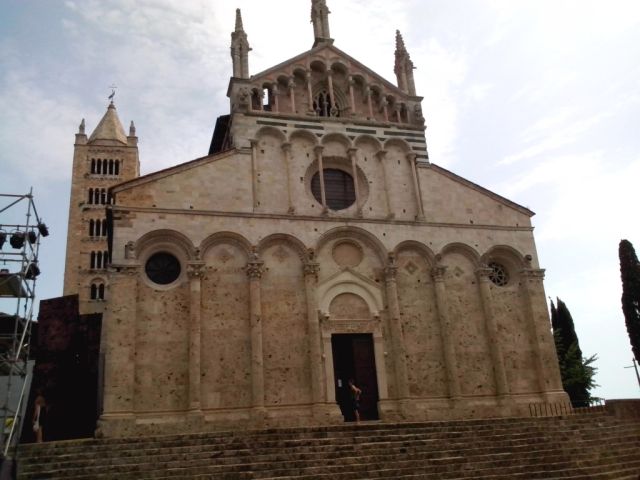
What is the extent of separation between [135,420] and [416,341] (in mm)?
9272

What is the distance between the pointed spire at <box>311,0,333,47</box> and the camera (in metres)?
23.8

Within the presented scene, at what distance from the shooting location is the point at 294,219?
19.7m

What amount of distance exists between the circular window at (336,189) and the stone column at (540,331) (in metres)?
7.16

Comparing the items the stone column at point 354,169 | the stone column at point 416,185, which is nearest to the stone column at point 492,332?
the stone column at point 416,185

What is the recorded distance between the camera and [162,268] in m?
18.1

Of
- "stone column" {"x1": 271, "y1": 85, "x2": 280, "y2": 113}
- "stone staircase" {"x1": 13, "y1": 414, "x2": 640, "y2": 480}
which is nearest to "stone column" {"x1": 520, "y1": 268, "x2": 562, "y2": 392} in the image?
"stone staircase" {"x1": 13, "y1": 414, "x2": 640, "y2": 480}

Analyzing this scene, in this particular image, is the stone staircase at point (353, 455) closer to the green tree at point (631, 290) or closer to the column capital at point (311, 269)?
the column capital at point (311, 269)

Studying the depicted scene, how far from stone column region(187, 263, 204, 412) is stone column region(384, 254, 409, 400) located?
6.37 m

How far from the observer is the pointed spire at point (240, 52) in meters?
21.6

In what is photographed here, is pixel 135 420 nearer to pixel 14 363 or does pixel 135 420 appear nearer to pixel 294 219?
pixel 14 363

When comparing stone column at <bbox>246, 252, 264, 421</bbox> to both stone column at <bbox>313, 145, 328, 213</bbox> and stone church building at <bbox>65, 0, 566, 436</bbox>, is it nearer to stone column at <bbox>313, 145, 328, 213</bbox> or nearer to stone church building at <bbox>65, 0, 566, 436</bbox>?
stone church building at <bbox>65, 0, 566, 436</bbox>

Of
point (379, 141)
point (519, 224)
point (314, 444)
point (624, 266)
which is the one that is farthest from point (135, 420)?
point (624, 266)

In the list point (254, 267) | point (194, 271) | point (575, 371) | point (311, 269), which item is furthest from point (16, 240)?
point (575, 371)

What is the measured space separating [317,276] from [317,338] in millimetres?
2125
